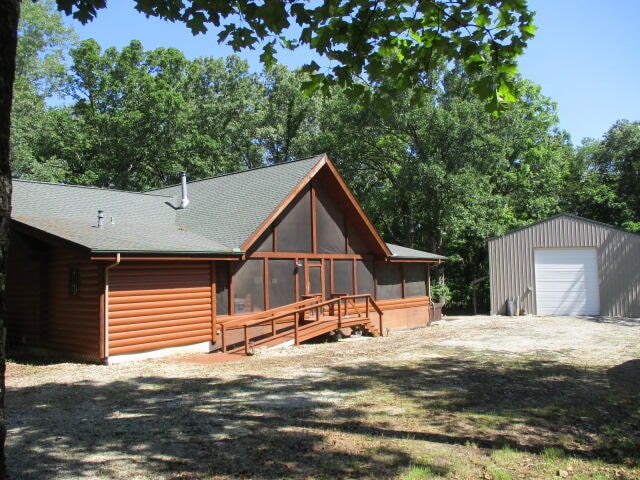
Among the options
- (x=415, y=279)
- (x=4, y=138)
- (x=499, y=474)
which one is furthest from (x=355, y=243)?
(x=4, y=138)

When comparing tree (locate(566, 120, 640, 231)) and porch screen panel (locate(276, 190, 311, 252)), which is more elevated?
tree (locate(566, 120, 640, 231))

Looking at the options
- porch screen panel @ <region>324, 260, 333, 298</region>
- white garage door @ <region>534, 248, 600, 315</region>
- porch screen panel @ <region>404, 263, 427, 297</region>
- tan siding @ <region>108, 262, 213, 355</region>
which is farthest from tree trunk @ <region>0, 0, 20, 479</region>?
white garage door @ <region>534, 248, 600, 315</region>

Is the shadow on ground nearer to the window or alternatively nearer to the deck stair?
the window

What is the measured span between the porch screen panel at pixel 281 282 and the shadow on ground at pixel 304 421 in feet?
18.1

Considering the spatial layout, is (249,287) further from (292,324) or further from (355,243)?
(355,243)

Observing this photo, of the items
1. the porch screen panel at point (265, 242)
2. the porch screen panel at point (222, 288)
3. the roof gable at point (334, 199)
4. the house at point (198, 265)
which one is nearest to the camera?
the house at point (198, 265)

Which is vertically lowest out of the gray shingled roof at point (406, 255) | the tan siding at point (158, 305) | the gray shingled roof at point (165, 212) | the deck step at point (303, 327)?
the deck step at point (303, 327)

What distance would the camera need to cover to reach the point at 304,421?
6.36 meters

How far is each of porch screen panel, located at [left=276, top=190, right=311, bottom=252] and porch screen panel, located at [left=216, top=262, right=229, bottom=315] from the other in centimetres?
194

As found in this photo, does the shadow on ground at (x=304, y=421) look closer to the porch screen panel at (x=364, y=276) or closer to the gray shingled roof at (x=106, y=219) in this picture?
the gray shingled roof at (x=106, y=219)

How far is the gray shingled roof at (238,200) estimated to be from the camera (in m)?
14.1

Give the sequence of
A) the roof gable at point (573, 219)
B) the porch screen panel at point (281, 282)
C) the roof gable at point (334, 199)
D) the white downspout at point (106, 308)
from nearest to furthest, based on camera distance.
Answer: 1. the white downspout at point (106, 308)
2. the roof gable at point (334, 199)
3. the porch screen panel at point (281, 282)
4. the roof gable at point (573, 219)

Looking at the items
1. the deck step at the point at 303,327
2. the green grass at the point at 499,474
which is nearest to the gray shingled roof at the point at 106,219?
Result: the deck step at the point at 303,327

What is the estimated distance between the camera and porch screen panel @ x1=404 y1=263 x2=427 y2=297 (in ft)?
64.3
